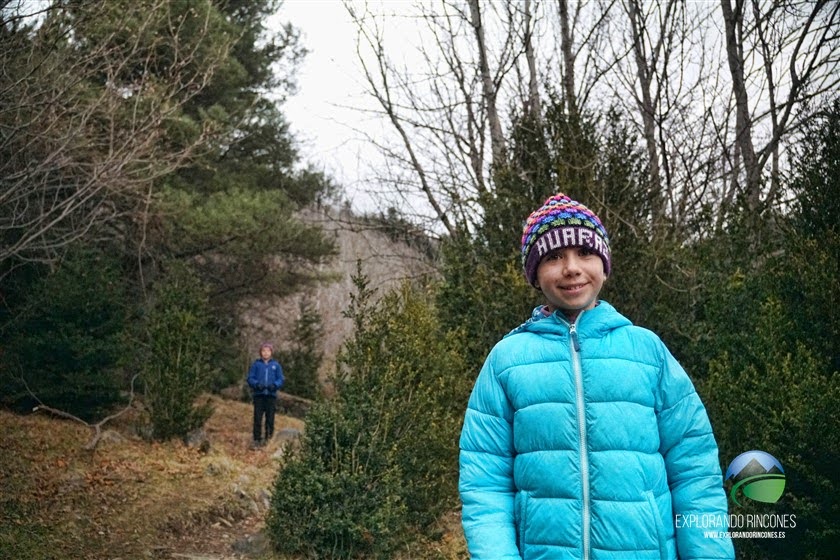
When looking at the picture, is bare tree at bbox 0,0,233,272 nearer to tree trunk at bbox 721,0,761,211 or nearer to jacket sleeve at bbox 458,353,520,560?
jacket sleeve at bbox 458,353,520,560

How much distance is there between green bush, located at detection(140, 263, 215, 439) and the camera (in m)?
11.3

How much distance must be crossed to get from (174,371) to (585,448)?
10.2m

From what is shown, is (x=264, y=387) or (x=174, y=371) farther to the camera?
(x=264, y=387)

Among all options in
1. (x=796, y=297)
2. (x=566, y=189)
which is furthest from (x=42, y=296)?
(x=796, y=297)

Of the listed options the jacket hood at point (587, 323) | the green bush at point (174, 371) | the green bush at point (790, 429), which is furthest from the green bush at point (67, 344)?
the jacket hood at point (587, 323)

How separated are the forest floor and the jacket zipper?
4.38 metres

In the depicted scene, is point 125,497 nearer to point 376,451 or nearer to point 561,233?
point 376,451

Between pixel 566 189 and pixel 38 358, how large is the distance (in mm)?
8886

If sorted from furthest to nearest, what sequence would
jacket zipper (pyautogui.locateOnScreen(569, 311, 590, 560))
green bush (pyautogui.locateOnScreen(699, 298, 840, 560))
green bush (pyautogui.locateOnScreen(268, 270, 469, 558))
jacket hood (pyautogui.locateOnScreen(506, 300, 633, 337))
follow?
green bush (pyautogui.locateOnScreen(268, 270, 469, 558))
green bush (pyautogui.locateOnScreen(699, 298, 840, 560))
jacket hood (pyautogui.locateOnScreen(506, 300, 633, 337))
jacket zipper (pyautogui.locateOnScreen(569, 311, 590, 560))

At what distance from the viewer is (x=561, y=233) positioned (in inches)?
92.4
